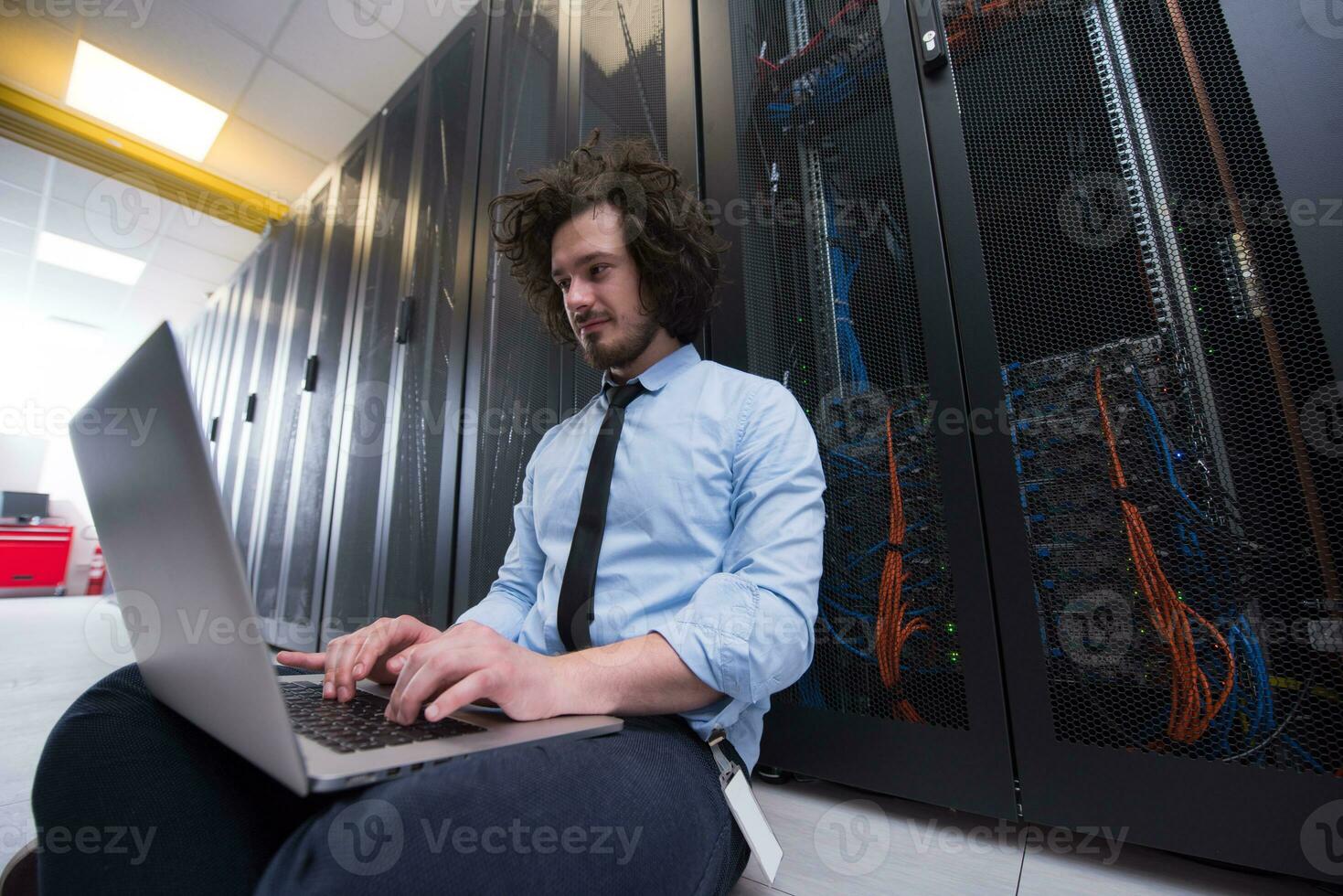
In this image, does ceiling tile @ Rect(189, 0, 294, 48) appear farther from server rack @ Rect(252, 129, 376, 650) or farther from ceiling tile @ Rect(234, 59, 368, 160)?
server rack @ Rect(252, 129, 376, 650)

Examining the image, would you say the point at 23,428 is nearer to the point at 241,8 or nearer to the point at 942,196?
the point at 241,8

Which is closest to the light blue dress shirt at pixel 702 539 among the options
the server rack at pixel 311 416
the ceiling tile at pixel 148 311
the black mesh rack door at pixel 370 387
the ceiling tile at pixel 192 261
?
the black mesh rack door at pixel 370 387

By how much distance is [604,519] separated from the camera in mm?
870

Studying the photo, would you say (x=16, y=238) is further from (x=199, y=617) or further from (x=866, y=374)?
(x=866, y=374)

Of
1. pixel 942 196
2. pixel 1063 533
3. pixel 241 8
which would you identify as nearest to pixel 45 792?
pixel 1063 533

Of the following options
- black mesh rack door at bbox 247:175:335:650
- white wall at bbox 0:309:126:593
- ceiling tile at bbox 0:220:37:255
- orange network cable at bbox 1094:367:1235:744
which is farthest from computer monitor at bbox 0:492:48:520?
orange network cable at bbox 1094:367:1235:744

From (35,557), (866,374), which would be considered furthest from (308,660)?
(35,557)

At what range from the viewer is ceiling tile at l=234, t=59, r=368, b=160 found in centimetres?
305

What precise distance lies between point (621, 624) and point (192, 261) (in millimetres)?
6023

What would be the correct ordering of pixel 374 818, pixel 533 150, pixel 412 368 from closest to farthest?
pixel 374 818 → pixel 533 150 → pixel 412 368

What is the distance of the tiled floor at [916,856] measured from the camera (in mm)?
755

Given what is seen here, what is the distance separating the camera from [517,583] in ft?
3.37

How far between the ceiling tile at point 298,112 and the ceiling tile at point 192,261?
202cm

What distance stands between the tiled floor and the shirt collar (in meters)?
0.73
